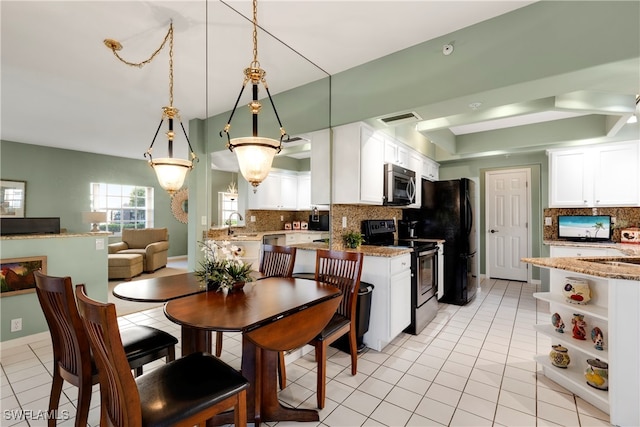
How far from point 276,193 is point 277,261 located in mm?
620

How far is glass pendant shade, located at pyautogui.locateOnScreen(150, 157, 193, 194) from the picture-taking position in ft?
6.16

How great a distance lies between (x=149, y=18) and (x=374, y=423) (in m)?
3.03

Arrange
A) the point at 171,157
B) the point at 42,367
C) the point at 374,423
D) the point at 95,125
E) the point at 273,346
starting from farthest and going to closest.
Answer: the point at 42,367, the point at 171,157, the point at 374,423, the point at 95,125, the point at 273,346

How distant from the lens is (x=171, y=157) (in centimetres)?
195

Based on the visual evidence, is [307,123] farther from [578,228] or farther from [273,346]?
[578,228]

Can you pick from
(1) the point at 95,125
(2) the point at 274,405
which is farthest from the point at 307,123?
(2) the point at 274,405

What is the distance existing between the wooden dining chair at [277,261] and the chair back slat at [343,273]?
0.81ft

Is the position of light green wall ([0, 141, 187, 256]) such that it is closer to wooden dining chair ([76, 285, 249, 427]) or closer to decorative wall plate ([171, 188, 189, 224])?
decorative wall plate ([171, 188, 189, 224])

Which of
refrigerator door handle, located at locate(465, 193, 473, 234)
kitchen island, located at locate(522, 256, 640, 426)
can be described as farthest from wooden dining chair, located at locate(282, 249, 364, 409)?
refrigerator door handle, located at locate(465, 193, 473, 234)

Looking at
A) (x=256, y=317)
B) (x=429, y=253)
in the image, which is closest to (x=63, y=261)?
(x=256, y=317)

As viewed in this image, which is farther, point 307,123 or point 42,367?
point 307,123

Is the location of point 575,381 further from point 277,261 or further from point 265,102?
point 265,102

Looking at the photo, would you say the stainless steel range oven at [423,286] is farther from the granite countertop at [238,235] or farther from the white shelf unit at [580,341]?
the granite countertop at [238,235]

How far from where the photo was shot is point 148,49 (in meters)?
2.25
